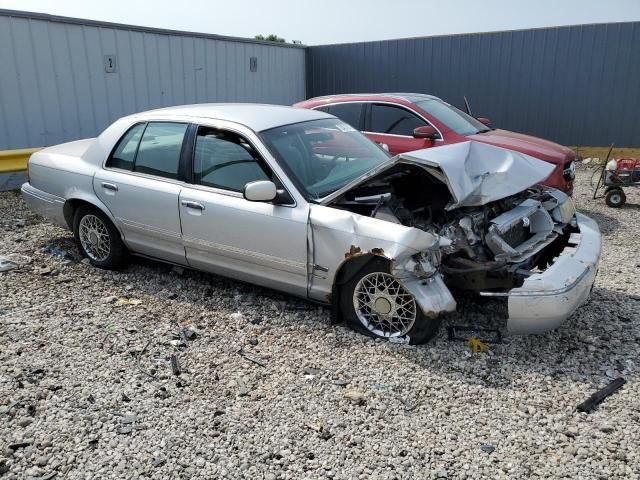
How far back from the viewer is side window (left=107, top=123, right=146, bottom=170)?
4781mm

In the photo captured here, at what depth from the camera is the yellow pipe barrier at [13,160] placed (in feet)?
26.0

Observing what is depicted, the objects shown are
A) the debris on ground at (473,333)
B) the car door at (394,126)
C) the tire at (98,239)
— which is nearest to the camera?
the debris on ground at (473,333)

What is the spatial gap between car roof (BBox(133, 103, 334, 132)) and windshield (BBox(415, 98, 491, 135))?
3.01 meters

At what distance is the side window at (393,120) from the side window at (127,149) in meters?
3.80

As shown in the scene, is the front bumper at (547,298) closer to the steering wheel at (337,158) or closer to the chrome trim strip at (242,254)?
the chrome trim strip at (242,254)

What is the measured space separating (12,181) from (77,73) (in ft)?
7.56

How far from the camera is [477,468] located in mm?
2641

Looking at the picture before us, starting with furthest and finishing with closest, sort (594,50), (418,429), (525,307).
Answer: (594,50) → (525,307) → (418,429)

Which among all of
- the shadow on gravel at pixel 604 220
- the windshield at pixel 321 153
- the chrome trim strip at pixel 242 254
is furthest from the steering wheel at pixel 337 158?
the shadow on gravel at pixel 604 220

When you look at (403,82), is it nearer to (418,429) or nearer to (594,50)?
(594,50)

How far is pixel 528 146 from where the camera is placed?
23.4 ft

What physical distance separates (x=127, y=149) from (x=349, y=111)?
3825 mm

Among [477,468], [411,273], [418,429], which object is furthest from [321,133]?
[477,468]

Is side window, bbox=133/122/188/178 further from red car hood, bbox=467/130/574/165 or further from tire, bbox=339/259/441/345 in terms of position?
red car hood, bbox=467/130/574/165
